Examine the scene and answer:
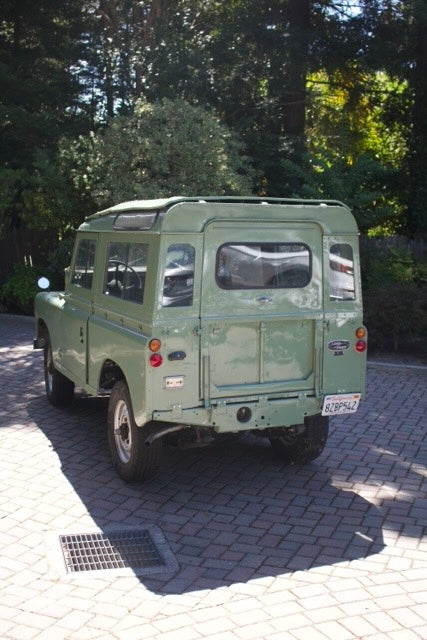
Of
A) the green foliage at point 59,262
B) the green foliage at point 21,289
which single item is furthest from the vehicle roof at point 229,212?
the green foliage at point 21,289

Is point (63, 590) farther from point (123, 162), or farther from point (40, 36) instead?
point (40, 36)

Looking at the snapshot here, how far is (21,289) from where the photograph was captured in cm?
1570

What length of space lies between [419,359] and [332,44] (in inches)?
351

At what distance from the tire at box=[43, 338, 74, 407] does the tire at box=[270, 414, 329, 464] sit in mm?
2678

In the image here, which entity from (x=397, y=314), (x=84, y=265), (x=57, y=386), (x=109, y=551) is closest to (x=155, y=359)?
(x=109, y=551)

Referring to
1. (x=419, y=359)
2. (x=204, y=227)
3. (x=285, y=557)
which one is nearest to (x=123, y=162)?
(x=419, y=359)

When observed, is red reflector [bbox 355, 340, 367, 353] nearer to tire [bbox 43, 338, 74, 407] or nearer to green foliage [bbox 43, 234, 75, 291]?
tire [bbox 43, 338, 74, 407]

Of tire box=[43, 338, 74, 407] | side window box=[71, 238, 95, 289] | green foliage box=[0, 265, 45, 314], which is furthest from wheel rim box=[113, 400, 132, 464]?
green foliage box=[0, 265, 45, 314]

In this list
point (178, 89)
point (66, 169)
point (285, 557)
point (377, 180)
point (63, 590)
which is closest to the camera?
point (63, 590)

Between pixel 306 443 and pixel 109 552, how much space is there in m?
2.16

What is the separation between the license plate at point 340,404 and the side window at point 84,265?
260 centimetres

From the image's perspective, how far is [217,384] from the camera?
18.9ft

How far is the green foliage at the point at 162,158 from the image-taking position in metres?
13.4

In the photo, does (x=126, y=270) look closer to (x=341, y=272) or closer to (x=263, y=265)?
(x=263, y=265)
